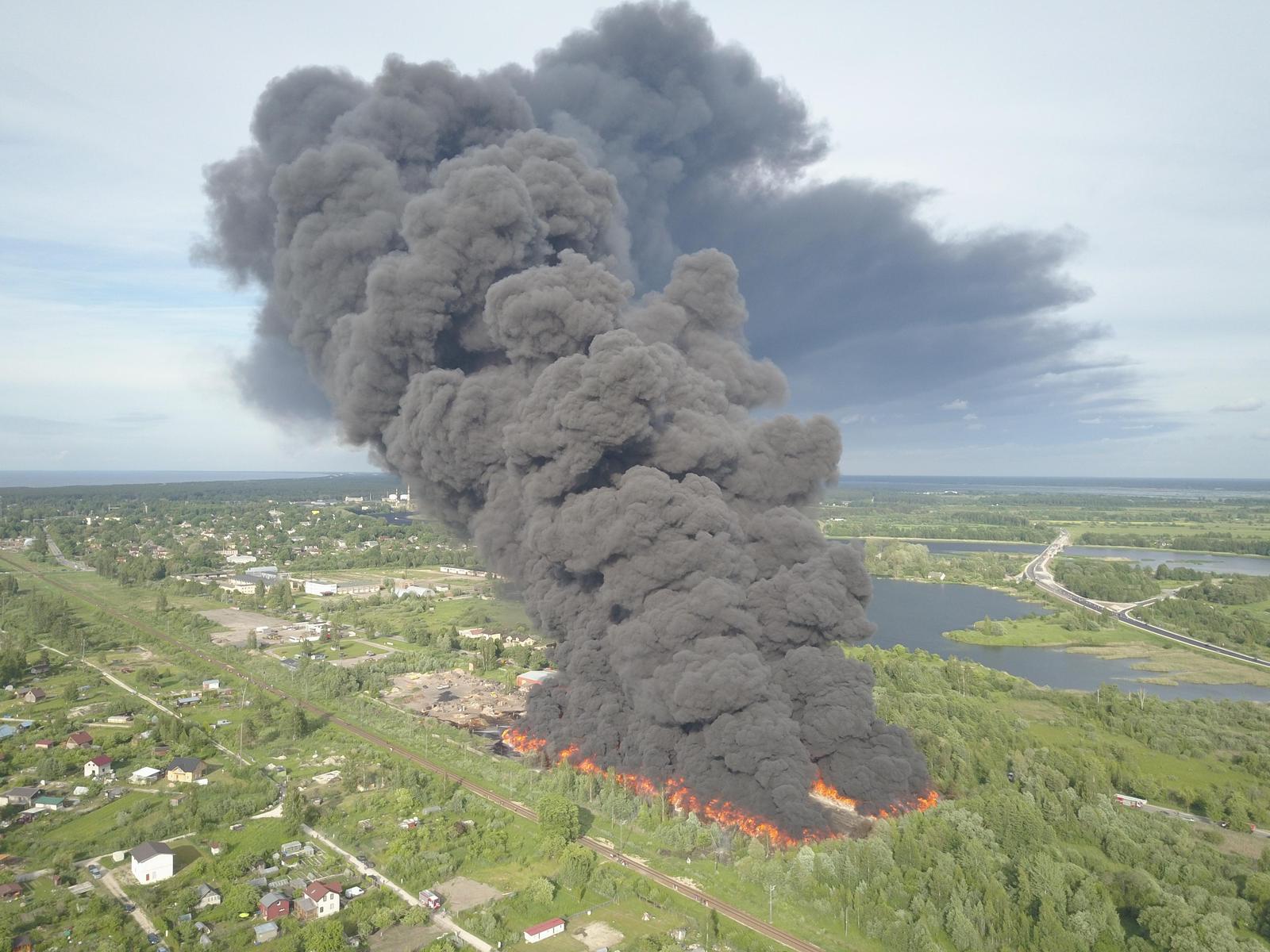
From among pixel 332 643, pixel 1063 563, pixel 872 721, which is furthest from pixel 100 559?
pixel 1063 563

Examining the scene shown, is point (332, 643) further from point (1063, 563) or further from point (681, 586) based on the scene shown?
point (1063, 563)

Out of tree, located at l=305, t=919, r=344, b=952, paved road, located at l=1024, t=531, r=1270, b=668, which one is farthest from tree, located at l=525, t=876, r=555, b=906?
paved road, located at l=1024, t=531, r=1270, b=668

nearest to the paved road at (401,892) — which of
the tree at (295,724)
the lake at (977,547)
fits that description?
the tree at (295,724)

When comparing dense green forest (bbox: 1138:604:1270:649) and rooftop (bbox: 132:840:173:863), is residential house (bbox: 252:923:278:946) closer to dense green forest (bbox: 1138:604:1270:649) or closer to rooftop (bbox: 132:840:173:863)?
rooftop (bbox: 132:840:173:863)

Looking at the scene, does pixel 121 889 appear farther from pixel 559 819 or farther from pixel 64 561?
pixel 64 561

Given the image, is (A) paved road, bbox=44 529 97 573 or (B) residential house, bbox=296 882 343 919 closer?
(B) residential house, bbox=296 882 343 919

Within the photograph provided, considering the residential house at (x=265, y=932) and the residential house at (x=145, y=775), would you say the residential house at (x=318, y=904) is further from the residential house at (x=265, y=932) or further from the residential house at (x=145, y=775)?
the residential house at (x=145, y=775)
